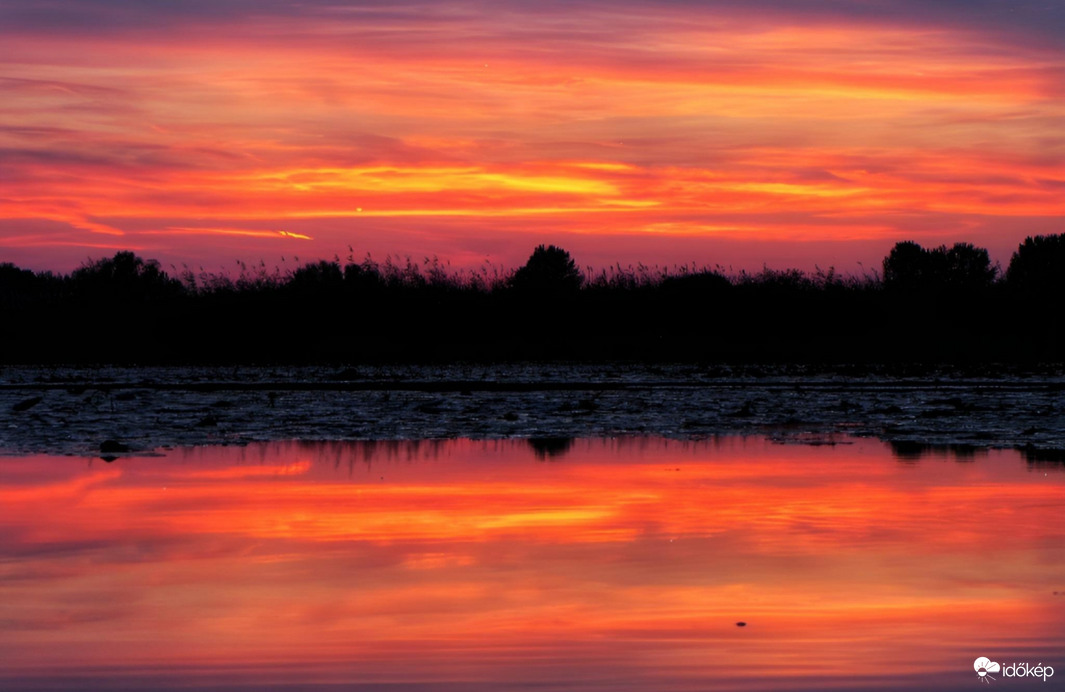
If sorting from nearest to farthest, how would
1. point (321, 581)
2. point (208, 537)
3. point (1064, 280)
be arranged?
point (321, 581)
point (208, 537)
point (1064, 280)

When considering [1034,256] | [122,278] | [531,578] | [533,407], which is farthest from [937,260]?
[531,578]

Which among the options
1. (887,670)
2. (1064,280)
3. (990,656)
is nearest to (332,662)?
(887,670)

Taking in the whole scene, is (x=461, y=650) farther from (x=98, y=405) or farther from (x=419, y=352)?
(x=419, y=352)

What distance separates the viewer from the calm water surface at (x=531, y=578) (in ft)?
17.8

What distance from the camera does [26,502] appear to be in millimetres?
9812

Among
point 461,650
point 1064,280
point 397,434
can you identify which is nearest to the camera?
point 461,650

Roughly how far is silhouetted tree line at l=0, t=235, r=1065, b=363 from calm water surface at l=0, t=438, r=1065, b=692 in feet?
86.4

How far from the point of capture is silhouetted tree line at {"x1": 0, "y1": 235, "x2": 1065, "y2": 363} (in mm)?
38094

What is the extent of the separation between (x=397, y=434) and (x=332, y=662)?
984 centimetres

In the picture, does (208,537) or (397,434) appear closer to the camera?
(208,537)

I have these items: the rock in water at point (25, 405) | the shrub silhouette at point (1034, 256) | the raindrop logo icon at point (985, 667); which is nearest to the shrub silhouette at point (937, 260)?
the shrub silhouette at point (1034, 256)

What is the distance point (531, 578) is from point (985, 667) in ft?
7.63

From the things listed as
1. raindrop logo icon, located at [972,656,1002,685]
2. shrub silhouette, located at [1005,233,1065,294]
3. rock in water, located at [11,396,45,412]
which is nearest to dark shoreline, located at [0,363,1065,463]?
rock in water, located at [11,396,45,412]

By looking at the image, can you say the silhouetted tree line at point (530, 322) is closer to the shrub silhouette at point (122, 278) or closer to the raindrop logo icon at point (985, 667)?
the shrub silhouette at point (122, 278)
